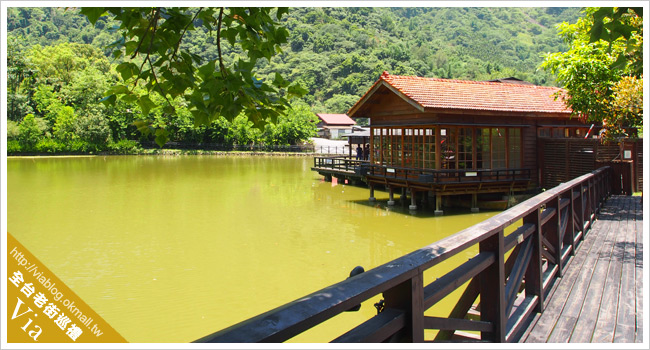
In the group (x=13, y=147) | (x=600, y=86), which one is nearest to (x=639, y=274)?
(x=600, y=86)

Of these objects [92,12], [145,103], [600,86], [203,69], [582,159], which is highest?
[600,86]

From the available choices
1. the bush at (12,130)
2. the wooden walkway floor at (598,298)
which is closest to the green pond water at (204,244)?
the wooden walkway floor at (598,298)

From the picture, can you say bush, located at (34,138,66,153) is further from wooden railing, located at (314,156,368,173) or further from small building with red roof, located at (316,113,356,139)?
wooden railing, located at (314,156,368,173)

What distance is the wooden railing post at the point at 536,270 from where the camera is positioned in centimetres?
376

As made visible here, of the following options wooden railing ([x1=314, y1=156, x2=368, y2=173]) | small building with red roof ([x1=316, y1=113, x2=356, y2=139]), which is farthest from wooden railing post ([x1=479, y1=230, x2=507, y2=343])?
small building with red roof ([x1=316, y1=113, x2=356, y2=139])

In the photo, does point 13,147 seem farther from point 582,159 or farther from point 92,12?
point 92,12

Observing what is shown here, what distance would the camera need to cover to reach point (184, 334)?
6137 millimetres

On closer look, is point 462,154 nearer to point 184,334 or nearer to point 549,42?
point 184,334

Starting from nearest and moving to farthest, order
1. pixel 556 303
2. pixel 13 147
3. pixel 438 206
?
pixel 556 303 → pixel 438 206 → pixel 13 147

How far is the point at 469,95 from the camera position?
15.4 m

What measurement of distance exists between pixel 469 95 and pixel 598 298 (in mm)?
12018

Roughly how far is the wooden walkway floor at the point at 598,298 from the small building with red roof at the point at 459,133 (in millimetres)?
8025

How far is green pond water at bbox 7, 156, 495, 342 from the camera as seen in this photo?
22.8 ft

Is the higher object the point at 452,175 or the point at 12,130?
the point at 12,130
